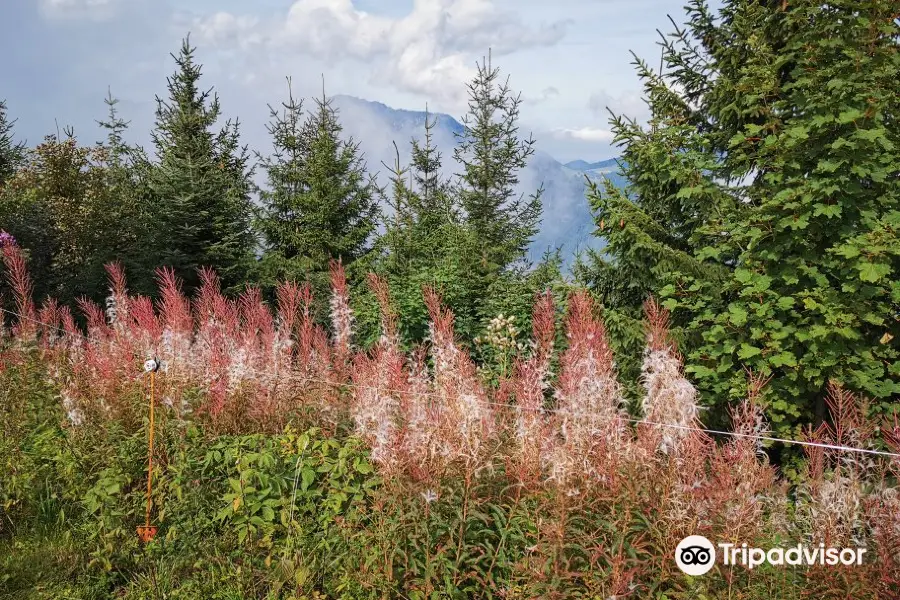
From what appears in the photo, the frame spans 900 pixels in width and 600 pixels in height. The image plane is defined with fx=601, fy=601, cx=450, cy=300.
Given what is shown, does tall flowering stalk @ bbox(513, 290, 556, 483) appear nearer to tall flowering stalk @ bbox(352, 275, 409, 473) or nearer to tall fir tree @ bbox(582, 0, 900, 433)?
tall flowering stalk @ bbox(352, 275, 409, 473)

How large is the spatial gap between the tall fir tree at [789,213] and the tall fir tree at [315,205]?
6548 mm

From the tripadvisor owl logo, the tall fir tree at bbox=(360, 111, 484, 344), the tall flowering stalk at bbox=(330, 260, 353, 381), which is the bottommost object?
the tripadvisor owl logo

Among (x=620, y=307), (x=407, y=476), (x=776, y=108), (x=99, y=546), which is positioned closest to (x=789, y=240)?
(x=776, y=108)

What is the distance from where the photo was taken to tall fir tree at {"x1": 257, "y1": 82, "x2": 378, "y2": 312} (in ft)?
39.1

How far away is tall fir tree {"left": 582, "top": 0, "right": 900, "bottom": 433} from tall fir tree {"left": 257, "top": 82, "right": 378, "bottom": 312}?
655 cm

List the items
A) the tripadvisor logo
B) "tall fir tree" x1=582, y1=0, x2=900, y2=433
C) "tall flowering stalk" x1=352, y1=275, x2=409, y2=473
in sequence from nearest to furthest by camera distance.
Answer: the tripadvisor logo → "tall flowering stalk" x1=352, y1=275, x2=409, y2=473 → "tall fir tree" x1=582, y1=0, x2=900, y2=433

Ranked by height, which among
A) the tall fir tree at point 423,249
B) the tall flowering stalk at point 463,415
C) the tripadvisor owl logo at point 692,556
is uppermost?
the tall fir tree at point 423,249

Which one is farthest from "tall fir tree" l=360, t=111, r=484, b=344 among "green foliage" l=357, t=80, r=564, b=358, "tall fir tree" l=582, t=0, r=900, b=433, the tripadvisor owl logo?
the tripadvisor owl logo

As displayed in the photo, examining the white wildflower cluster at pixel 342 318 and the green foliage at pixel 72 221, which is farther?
the green foliage at pixel 72 221

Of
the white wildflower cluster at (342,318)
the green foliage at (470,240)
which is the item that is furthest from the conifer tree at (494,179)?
the white wildflower cluster at (342,318)

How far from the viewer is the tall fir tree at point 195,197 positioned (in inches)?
439

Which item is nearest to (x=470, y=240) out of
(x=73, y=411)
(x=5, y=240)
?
(x=73, y=411)

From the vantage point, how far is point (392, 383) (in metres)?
3.77

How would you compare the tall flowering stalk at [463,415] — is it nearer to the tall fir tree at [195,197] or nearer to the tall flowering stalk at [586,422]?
the tall flowering stalk at [586,422]
